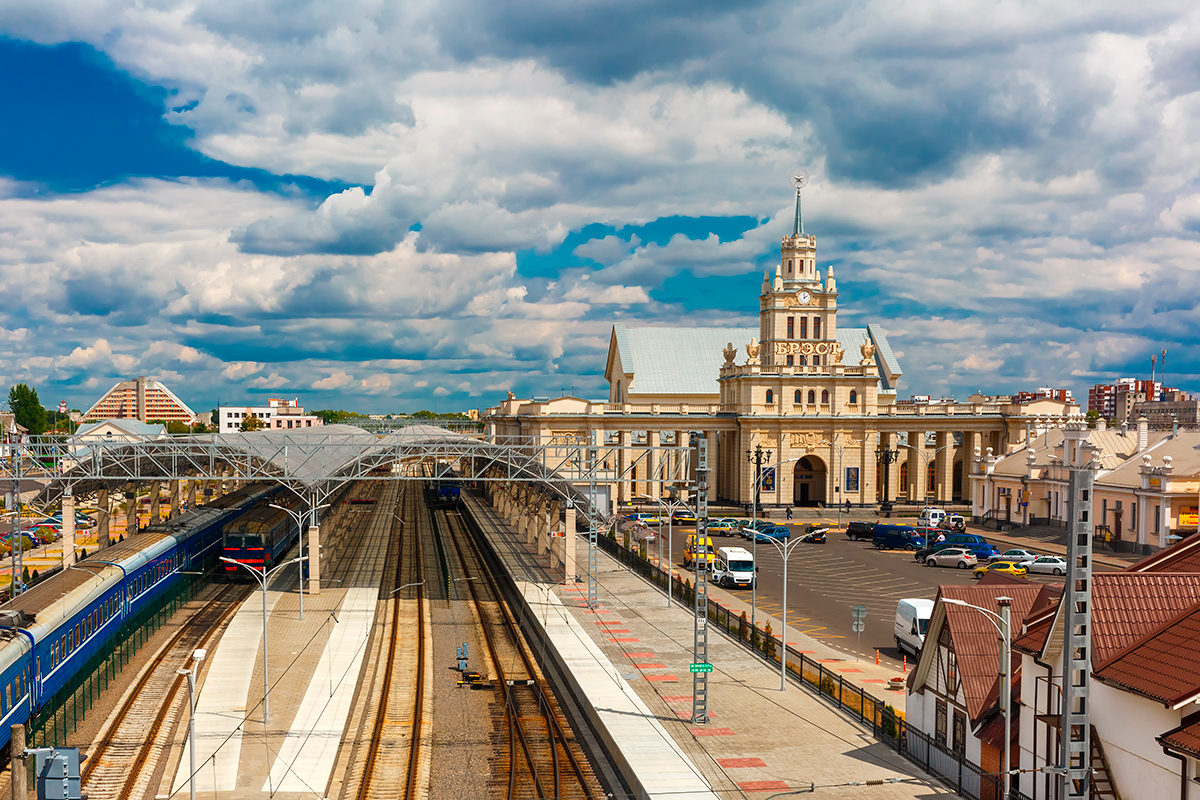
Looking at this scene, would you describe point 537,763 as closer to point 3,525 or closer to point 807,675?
point 807,675

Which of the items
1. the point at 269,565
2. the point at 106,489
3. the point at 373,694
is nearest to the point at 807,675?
the point at 373,694

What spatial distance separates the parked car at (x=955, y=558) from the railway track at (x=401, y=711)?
3193cm

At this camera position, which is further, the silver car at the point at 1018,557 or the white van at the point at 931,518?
the white van at the point at 931,518

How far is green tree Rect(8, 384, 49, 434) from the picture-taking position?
15788 cm

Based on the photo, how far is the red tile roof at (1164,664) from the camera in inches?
653

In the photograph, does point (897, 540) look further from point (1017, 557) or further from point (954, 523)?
point (954, 523)

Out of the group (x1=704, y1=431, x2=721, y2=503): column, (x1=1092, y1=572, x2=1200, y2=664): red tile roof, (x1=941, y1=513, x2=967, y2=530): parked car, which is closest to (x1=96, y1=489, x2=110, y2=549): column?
(x1=1092, y1=572, x2=1200, y2=664): red tile roof

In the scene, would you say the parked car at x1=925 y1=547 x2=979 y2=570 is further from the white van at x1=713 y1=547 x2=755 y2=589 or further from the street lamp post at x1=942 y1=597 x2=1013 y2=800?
the street lamp post at x1=942 y1=597 x2=1013 y2=800

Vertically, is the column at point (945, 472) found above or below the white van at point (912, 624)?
above

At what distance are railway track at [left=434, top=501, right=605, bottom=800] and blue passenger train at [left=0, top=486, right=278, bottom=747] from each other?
12.6 m

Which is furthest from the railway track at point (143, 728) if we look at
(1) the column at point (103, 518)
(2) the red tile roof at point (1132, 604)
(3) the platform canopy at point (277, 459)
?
(1) the column at point (103, 518)

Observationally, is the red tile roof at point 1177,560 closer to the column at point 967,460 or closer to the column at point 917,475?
the column at point 917,475

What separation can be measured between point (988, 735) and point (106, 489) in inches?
2259

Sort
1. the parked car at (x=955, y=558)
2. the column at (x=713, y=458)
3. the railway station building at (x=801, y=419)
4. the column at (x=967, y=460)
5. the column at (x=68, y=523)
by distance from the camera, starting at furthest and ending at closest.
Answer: the column at (x=713, y=458) < the column at (x=967, y=460) < the railway station building at (x=801, y=419) < the parked car at (x=955, y=558) < the column at (x=68, y=523)
